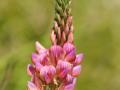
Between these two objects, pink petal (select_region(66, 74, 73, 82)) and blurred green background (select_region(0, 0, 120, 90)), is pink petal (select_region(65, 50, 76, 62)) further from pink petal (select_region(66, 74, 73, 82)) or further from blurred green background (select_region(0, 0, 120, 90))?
blurred green background (select_region(0, 0, 120, 90))

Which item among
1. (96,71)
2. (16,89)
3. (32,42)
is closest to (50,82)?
(16,89)

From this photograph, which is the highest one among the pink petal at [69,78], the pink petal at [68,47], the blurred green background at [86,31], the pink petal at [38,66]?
the blurred green background at [86,31]

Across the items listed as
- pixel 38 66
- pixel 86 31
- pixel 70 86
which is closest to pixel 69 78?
pixel 70 86

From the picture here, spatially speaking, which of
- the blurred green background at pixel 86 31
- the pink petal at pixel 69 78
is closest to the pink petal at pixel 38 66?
the pink petal at pixel 69 78

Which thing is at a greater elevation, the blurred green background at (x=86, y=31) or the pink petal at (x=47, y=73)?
the blurred green background at (x=86, y=31)

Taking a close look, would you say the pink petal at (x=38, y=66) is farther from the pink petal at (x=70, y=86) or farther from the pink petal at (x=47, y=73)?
the pink petal at (x=70, y=86)

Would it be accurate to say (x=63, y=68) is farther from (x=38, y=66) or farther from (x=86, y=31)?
(x=86, y=31)

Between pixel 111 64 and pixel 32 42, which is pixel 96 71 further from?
pixel 32 42
